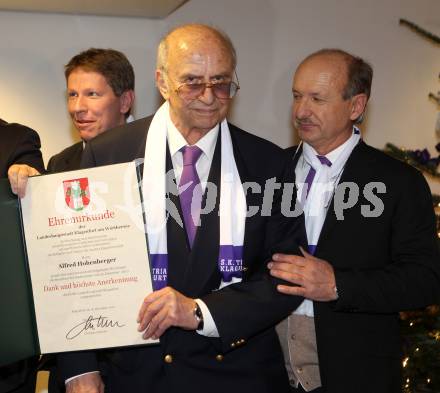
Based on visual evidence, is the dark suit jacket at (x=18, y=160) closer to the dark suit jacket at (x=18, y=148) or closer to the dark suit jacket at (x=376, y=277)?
the dark suit jacket at (x=18, y=148)

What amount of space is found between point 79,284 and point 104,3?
7.10 ft

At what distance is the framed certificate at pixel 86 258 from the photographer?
2076mm

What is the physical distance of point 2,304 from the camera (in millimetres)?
2102

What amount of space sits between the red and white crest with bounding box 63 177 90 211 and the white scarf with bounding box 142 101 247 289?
0.21 metres

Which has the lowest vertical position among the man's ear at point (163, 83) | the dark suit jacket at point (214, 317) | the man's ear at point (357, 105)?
the dark suit jacket at point (214, 317)

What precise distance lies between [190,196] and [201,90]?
0.34 meters

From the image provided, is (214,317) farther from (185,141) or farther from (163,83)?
(163,83)

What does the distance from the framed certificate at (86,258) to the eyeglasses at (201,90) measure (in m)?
0.39

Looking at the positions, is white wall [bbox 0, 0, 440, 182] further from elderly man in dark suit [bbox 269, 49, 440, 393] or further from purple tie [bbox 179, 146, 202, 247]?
purple tie [bbox 179, 146, 202, 247]

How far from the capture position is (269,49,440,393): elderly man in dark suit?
8.05 feet

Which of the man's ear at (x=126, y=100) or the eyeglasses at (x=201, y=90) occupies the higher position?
the man's ear at (x=126, y=100)

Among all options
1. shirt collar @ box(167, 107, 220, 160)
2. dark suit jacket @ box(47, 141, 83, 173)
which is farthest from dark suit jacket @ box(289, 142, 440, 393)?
dark suit jacket @ box(47, 141, 83, 173)
